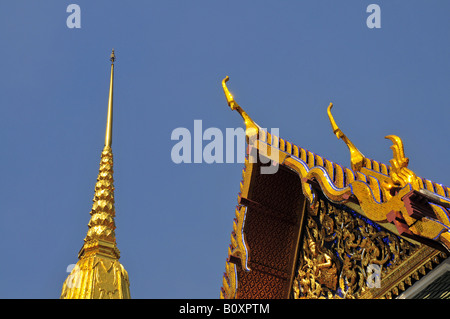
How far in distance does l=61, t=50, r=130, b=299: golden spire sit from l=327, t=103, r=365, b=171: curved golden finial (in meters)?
6.14

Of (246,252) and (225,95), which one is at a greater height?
(225,95)

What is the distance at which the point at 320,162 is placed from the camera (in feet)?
28.0

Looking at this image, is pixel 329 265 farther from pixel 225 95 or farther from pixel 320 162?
pixel 225 95

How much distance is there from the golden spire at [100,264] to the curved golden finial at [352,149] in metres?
6.14

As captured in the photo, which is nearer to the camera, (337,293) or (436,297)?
(436,297)

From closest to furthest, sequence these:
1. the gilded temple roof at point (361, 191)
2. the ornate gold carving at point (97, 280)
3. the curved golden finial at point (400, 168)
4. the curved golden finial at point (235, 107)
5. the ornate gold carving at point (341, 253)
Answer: the gilded temple roof at point (361, 191) → the curved golden finial at point (400, 168) → the ornate gold carving at point (341, 253) → the curved golden finial at point (235, 107) → the ornate gold carving at point (97, 280)

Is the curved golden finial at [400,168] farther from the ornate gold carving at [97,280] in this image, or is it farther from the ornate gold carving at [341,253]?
the ornate gold carving at [97,280]

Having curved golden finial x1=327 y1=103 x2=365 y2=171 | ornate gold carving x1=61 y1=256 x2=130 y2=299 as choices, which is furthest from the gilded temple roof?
ornate gold carving x1=61 y1=256 x2=130 y2=299

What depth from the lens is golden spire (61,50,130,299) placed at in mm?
13531

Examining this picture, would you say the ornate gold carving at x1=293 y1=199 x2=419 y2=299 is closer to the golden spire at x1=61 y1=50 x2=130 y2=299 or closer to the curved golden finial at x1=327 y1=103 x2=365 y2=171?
the curved golden finial at x1=327 y1=103 x2=365 y2=171

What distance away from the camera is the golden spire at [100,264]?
44.4 ft

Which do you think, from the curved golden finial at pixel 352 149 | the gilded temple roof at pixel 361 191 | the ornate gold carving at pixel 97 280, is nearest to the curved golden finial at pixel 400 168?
the gilded temple roof at pixel 361 191
